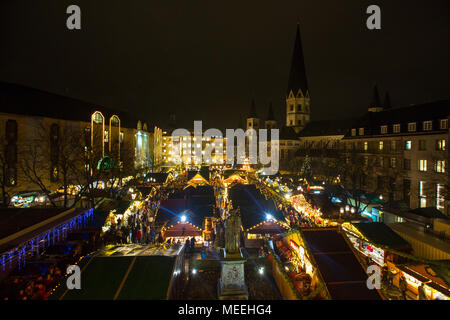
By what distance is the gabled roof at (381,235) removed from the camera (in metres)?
9.83

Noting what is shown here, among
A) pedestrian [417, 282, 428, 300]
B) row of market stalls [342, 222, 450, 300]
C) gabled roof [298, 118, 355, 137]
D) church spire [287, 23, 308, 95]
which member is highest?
church spire [287, 23, 308, 95]

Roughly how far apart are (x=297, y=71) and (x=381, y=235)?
7989 centimetres

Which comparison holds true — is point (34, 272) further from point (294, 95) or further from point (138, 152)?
point (294, 95)

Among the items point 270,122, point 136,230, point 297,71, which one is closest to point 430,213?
point 136,230

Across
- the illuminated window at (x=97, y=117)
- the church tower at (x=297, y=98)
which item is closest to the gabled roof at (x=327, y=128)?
the church tower at (x=297, y=98)

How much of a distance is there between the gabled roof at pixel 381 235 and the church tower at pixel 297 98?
77.0 m

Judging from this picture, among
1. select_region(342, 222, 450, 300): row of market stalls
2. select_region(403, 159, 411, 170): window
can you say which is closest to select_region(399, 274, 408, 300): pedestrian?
select_region(342, 222, 450, 300): row of market stalls

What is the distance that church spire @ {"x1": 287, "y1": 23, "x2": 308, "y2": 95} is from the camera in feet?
254

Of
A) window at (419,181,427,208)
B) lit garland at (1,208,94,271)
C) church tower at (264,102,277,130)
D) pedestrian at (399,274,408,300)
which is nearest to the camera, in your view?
lit garland at (1,208,94,271)

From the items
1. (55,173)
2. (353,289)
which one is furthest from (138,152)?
(353,289)

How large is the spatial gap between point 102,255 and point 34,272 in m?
2.34

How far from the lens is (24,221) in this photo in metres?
8.84

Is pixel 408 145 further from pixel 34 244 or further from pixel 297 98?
pixel 297 98

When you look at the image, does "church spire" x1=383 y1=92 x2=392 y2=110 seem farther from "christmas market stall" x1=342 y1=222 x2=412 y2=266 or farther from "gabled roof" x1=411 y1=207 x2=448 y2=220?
"christmas market stall" x1=342 y1=222 x2=412 y2=266
